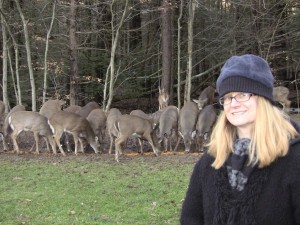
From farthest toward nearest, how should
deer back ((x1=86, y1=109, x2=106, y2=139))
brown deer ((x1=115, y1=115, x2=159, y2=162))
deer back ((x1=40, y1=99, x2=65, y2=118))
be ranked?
1. deer back ((x1=40, y1=99, x2=65, y2=118))
2. deer back ((x1=86, y1=109, x2=106, y2=139))
3. brown deer ((x1=115, y1=115, x2=159, y2=162))

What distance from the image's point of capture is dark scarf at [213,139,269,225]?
9.02ft

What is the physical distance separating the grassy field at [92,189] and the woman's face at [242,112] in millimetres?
4392

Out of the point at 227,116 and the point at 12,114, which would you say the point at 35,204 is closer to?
the point at 227,116

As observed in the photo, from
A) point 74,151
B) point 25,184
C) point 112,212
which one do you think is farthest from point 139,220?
point 74,151

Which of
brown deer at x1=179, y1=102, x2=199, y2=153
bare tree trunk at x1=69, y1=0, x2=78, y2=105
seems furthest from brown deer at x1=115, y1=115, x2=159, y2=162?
bare tree trunk at x1=69, y1=0, x2=78, y2=105

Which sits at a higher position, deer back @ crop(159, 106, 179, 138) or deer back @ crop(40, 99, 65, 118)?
deer back @ crop(40, 99, 65, 118)

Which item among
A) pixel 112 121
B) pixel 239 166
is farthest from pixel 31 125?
pixel 239 166

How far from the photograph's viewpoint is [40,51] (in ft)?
76.8

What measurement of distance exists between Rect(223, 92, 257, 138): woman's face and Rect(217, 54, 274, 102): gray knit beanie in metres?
0.05

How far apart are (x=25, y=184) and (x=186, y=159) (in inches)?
169

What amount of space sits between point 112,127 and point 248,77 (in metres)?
11.3

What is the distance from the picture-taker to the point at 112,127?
1406 cm

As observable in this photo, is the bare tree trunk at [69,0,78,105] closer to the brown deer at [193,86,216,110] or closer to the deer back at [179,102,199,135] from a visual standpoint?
the brown deer at [193,86,216,110]

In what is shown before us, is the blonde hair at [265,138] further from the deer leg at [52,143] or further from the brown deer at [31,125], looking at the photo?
the brown deer at [31,125]
